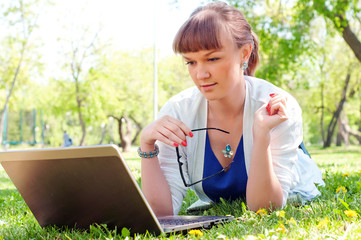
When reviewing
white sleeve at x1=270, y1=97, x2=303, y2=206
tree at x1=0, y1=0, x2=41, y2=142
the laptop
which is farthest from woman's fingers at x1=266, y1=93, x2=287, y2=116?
tree at x1=0, y1=0, x2=41, y2=142

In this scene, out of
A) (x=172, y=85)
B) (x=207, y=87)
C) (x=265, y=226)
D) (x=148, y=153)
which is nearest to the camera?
(x=265, y=226)

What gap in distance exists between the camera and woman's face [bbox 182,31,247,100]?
2678mm

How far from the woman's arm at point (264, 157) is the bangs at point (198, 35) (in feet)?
1.68

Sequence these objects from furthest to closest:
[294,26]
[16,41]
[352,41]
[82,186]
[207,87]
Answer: [16,41] → [294,26] → [352,41] → [207,87] → [82,186]

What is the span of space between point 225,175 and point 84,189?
51.0 inches

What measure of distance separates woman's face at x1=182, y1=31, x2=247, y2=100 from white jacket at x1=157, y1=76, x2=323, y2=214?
0.34 meters

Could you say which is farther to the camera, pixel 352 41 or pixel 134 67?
pixel 134 67

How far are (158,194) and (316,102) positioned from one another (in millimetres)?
33331

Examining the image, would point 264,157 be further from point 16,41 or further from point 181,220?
point 16,41

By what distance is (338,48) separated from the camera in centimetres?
2970

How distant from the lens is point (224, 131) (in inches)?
117

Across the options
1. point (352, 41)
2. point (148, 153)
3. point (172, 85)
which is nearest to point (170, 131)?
point (148, 153)

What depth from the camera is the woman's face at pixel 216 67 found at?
2678 millimetres

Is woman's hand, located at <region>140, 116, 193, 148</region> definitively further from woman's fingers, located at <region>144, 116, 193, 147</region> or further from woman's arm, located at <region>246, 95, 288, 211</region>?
woman's arm, located at <region>246, 95, 288, 211</region>
